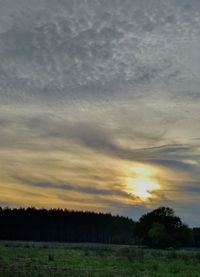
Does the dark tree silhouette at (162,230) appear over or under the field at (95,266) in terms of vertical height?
over

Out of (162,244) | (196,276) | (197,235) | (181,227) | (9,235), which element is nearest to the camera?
(196,276)

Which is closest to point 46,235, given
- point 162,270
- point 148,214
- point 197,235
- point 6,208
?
point 6,208

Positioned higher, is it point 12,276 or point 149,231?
point 149,231

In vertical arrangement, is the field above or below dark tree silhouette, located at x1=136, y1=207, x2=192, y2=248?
below

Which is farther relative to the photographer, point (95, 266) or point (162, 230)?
point (162, 230)

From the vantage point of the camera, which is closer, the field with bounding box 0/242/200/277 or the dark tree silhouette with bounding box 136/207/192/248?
the field with bounding box 0/242/200/277

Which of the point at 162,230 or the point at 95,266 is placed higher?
the point at 162,230

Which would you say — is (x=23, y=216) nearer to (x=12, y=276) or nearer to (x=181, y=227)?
(x=181, y=227)

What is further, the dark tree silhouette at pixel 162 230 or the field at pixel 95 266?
the dark tree silhouette at pixel 162 230

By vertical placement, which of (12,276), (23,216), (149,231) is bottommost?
(12,276)

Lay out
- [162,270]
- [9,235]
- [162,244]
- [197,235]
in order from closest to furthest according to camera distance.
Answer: [162,270]
[162,244]
[197,235]
[9,235]

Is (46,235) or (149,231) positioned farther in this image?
(46,235)

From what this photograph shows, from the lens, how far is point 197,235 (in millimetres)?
166875

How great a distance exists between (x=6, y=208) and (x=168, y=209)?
99401 millimetres
